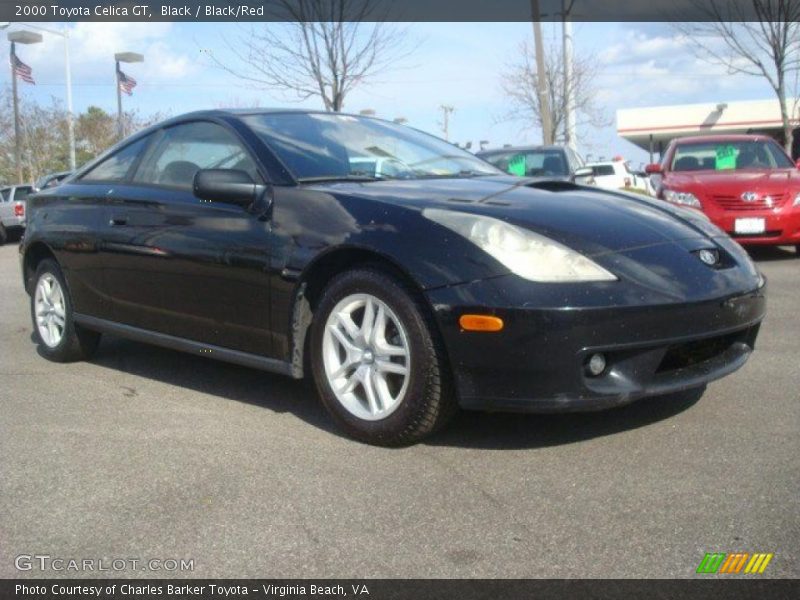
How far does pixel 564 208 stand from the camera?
3900 millimetres

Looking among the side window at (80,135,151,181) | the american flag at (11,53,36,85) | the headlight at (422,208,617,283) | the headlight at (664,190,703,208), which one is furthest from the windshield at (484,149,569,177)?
the american flag at (11,53,36,85)

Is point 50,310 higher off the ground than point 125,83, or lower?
lower

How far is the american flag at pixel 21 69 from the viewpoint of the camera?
26.6 m

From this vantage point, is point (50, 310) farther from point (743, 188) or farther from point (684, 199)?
point (743, 188)

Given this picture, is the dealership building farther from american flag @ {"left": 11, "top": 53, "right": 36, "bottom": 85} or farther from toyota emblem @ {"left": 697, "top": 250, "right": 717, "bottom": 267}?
toyota emblem @ {"left": 697, "top": 250, "right": 717, "bottom": 267}

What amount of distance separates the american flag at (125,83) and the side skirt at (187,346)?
23.1 m

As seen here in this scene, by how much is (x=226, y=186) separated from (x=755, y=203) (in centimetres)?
722

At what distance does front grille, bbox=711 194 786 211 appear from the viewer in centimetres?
980

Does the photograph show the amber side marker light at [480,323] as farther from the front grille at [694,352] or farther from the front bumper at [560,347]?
the front grille at [694,352]

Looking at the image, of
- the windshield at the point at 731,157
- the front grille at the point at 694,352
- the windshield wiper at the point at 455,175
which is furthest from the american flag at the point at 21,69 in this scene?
the front grille at the point at 694,352

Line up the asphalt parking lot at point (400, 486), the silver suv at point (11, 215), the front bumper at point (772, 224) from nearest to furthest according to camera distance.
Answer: the asphalt parking lot at point (400, 486)
the front bumper at point (772, 224)
the silver suv at point (11, 215)

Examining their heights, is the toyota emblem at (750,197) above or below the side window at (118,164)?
below

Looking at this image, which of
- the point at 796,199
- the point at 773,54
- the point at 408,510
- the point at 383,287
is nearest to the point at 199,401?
the point at 383,287

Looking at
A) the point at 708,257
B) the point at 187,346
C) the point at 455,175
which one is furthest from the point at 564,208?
the point at 187,346
